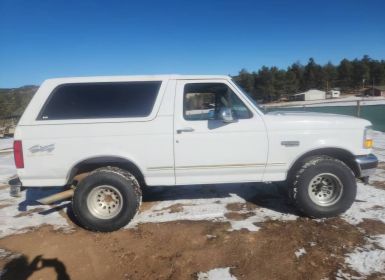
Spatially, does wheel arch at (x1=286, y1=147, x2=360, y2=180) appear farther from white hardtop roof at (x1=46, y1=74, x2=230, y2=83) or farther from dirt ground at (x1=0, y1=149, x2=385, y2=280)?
white hardtop roof at (x1=46, y1=74, x2=230, y2=83)

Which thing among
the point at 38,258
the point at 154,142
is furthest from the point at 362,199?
the point at 38,258

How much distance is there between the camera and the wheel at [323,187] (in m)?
4.60

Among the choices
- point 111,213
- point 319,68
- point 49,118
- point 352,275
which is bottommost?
point 352,275

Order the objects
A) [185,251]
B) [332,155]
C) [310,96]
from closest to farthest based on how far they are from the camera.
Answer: [185,251]
[332,155]
[310,96]

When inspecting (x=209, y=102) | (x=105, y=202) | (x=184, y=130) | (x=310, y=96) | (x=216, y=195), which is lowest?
(x=216, y=195)

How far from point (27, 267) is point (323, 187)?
408 centimetres

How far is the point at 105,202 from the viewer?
465 centimetres

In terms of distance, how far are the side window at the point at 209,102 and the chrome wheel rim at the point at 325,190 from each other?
1401 mm

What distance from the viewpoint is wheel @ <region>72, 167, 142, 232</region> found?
4.47 metres

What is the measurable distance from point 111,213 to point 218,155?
69.1 inches

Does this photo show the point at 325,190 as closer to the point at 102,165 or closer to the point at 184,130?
the point at 184,130

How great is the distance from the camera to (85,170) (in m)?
4.81

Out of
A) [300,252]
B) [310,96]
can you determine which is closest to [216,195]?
[300,252]

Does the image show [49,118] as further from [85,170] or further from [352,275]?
[352,275]
